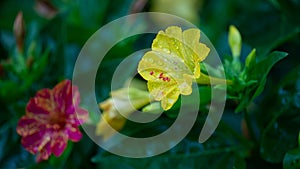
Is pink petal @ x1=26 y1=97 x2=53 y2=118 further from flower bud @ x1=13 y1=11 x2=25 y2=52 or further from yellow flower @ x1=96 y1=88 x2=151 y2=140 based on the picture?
flower bud @ x1=13 y1=11 x2=25 y2=52

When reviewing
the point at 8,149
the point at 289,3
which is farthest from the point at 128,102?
the point at 289,3

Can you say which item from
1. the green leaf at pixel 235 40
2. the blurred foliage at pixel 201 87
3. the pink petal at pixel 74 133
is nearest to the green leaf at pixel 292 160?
the blurred foliage at pixel 201 87

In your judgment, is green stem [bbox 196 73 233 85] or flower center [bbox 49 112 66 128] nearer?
green stem [bbox 196 73 233 85]

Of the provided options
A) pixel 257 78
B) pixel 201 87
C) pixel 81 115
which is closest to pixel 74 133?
pixel 81 115

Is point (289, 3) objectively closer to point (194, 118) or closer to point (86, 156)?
point (194, 118)

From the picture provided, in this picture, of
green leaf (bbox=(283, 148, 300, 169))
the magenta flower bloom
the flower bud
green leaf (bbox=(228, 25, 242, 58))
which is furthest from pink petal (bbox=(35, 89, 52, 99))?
green leaf (bbox=(283, 148, 300, 169))

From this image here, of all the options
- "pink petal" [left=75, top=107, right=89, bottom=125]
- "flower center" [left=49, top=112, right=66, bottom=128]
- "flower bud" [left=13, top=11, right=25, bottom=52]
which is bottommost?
"flower center" [left=49, top=112, right=66, bottom=128]
